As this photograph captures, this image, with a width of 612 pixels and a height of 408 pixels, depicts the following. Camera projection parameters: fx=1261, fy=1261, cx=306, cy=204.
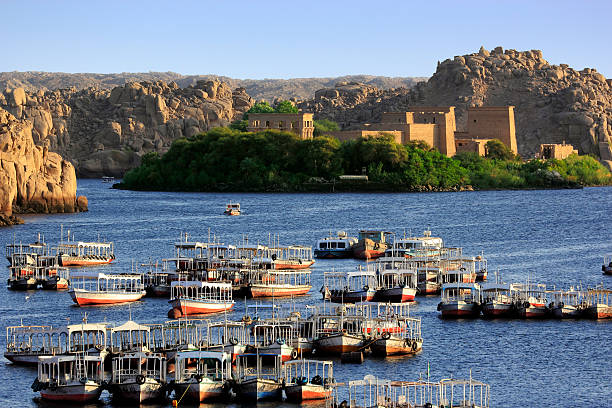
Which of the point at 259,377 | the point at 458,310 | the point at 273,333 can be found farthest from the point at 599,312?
the point at 259,377

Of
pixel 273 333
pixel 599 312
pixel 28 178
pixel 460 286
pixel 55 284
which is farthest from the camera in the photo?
pixel 28 178

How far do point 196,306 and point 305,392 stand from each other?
19.6 m

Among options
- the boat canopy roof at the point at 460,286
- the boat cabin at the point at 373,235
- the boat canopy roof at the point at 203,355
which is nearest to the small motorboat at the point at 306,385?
the boat canopy roof at the point at 203,355

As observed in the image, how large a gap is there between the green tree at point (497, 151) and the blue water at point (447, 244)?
44.7 ft

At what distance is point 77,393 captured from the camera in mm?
44562

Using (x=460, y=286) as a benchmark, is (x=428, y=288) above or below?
below

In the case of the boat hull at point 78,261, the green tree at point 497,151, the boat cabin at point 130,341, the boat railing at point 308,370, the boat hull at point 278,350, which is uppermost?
the green tree at point 497,151

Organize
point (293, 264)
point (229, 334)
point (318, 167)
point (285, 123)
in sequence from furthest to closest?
1. point (285, 123)
2. point (318, 167)
3. point (293, 264)
4. point (229, 334)

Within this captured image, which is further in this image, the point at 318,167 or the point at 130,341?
the point at 318,167

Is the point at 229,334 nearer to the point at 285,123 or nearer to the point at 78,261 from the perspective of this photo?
the point at 78,261

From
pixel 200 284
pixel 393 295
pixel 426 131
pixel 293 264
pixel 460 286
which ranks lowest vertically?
pixel 393 295

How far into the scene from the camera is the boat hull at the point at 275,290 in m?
70.1

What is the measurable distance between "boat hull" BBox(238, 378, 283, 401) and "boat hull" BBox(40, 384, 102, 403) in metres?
5.11

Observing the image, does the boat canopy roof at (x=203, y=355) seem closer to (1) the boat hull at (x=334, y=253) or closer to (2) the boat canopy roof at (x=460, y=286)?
(2) the boat canopy roof at (x=460, y=286)
